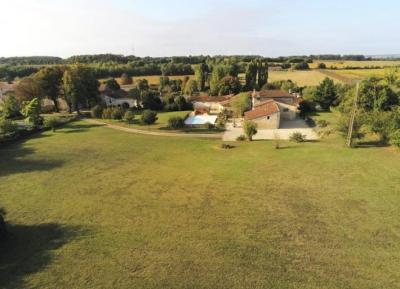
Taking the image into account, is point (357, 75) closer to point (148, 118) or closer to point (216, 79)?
point (216, 79)

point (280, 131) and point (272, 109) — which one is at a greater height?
point (272, 109)

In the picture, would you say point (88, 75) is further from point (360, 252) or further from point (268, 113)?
point (360, 252)

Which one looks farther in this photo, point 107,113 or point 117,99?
point 117,99

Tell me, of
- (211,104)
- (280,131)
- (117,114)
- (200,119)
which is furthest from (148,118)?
(280,131)

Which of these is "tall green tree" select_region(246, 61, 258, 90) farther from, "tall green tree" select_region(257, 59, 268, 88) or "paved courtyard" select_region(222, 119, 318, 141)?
"paved courtyard" select_region(222, 119, 318, 141)

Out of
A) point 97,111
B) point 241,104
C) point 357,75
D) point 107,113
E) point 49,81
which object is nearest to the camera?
point 241,104

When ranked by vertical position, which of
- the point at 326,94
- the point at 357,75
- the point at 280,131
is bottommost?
the point at 280,131
